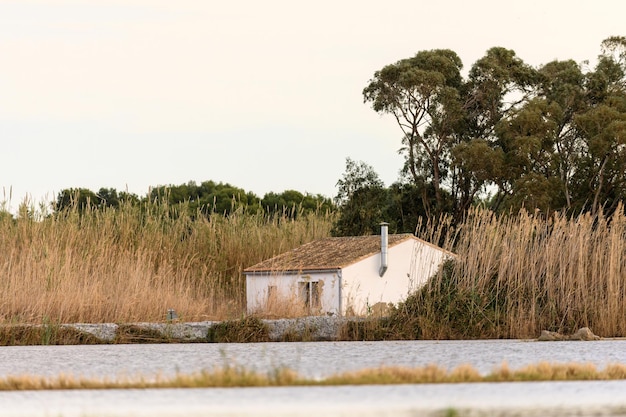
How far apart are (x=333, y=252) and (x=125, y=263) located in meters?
13.6

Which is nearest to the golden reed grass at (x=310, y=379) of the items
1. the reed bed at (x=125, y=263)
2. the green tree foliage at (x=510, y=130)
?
the reed bed at (x=125, y=263)

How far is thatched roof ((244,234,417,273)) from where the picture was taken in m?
26.6

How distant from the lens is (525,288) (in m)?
12.5

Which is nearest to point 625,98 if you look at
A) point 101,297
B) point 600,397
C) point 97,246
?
point 97,246

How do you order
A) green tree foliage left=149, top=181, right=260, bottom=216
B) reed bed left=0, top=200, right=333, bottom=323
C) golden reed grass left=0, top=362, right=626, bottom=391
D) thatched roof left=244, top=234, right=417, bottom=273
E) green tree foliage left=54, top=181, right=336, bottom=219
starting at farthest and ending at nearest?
green tree foliage left=149, top=181, right=260, bottom=216, green tree foliage left=54, top=181, right=336, bottom=219, thatched roof left=244, top=234, right=417, bottom=273, reed bed left=0, top=200, right=333, bottom=323, golden reed grass left=0, top=362, right=626, bottom=391

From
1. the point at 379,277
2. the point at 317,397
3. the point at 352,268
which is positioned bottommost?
the point at 317,397

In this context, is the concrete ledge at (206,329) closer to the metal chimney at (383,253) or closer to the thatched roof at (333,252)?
the thatched roof at (333,252)

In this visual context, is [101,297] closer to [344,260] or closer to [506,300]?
[506,300]

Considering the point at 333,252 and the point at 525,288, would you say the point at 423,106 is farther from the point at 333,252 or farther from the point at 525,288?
the point at 525,288

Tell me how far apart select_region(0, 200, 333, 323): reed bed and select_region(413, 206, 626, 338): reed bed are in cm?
343

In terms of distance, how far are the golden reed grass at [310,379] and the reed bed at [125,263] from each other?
6397 mm

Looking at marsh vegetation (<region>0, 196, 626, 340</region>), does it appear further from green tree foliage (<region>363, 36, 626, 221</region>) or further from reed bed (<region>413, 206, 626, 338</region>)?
green tree foliage (<region>363, 36, 626, 221</region>)

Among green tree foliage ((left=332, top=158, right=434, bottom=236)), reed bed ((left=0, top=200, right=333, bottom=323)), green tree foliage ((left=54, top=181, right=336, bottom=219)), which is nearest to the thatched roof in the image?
reed bed ((left=0, top=200, right=333, bottom=323))

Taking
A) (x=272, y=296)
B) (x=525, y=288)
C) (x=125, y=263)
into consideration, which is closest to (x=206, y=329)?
(x=272, y=296)
